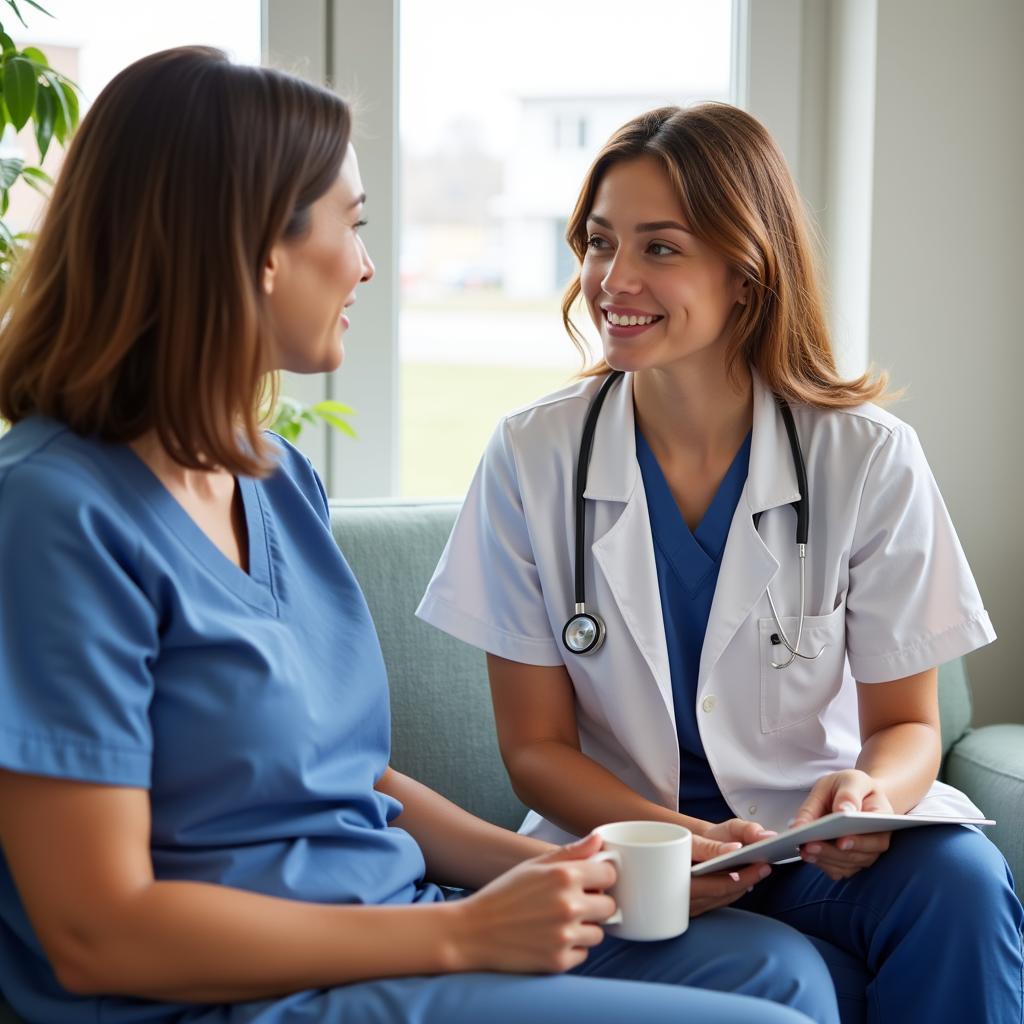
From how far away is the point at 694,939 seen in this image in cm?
122

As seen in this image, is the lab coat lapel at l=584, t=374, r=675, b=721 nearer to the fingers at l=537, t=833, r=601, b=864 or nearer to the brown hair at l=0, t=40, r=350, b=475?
the fingers at l=537, t=833, r=601, b=864

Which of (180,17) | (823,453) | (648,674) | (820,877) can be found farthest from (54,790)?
(180,17)

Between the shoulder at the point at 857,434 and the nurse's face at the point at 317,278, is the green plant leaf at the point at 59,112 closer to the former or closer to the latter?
the nurse's face at the point at 317,278

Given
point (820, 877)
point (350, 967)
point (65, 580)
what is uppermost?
point (65, 580)

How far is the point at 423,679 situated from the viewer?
1813 millimetres

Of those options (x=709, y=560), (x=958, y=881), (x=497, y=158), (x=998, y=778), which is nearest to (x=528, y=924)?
(x=958, y=881)

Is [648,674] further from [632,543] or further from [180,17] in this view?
[180,17]

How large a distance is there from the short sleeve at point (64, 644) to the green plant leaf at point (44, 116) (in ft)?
2.28

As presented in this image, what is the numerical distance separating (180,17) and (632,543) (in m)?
1.34

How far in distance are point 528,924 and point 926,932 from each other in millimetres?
540

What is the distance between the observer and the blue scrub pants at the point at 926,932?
4.33 feet

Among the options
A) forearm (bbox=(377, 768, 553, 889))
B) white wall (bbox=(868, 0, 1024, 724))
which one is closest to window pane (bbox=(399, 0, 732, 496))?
white wall (bbox=(868, 0, 1024, 724))

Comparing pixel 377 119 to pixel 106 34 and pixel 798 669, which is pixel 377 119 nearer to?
pixel 106 34

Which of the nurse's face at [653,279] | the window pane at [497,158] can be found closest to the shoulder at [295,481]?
the nurse's face at [653,279]
